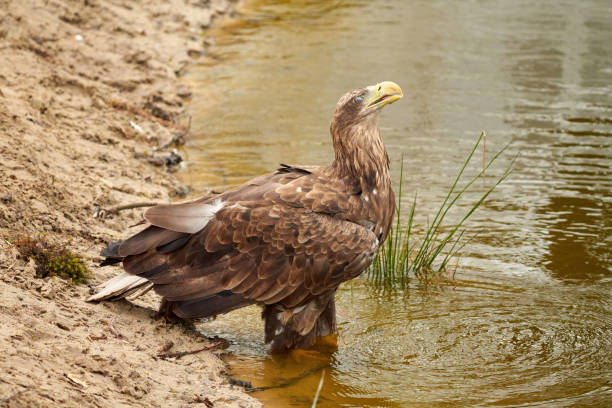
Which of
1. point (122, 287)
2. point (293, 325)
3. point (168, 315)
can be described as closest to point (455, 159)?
point (293, 325)

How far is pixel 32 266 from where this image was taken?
5.57 meters

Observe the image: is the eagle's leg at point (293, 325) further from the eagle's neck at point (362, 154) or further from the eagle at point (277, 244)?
the eagle's neck at point (362, 154)

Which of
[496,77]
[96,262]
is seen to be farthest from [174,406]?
[496,77]

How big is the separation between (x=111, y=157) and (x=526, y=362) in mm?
4922

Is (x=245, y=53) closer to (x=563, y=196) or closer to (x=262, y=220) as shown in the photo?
(x=563, y=196)

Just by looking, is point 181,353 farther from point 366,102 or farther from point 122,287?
point 366,102

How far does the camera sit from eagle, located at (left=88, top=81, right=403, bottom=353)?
5543mm

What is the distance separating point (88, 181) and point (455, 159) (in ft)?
13.3

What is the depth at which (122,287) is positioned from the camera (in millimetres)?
5676

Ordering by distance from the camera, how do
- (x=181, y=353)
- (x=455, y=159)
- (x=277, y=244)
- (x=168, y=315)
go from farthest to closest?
(x=455, y=159) < (x=168, y=315) < (x=277, y=244) < (x=181, y=353)

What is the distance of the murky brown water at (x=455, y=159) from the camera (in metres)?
5.54

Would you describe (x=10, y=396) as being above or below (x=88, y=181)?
below

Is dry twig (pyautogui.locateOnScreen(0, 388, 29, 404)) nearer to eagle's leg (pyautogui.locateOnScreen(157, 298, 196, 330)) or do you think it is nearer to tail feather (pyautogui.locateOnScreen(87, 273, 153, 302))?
tail feather (pyautogui.locateOnScreen(87, 273, 153, 302))

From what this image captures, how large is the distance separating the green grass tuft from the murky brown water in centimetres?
102
